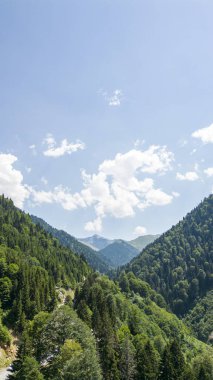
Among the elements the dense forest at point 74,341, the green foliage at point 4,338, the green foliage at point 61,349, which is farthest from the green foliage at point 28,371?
the green foliage at point 4,338

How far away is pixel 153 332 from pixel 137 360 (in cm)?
6911

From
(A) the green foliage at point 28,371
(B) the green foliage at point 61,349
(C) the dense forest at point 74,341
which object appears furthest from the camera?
(C) the dense forest at point 74,341

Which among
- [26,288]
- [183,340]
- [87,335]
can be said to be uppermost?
[26,288]

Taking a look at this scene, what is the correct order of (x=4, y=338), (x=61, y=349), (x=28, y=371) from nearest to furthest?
(x=28, y=371), (x=61, y=349), (x=4, y=338)

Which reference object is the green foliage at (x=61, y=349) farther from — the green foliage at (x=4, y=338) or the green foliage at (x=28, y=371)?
the green foliage at (x=4, y=338)

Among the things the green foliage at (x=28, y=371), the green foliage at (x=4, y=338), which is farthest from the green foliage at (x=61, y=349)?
the green foliage at (x=4, y=338)

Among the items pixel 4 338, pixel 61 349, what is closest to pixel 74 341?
pixel 61 349

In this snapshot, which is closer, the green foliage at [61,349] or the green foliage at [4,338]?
the green foliage at [61,349]

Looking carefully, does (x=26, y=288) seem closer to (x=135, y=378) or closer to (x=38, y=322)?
(x=38, y=322)

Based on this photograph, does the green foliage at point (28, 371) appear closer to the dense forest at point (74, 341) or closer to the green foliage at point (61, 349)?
the dense forest at point (74, 341)

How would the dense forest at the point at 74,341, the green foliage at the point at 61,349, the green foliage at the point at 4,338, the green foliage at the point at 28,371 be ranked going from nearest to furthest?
the green foliage at the point at 28,371 → the green foliage at the point at 61,349 → the dense forest at the point at 74,341 → the green foliage at the point at 4,338

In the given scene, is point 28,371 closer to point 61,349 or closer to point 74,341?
point 61,349

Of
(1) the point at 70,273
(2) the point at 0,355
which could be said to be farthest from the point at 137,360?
(1) the point at 70,273

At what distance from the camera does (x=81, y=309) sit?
8906cm
